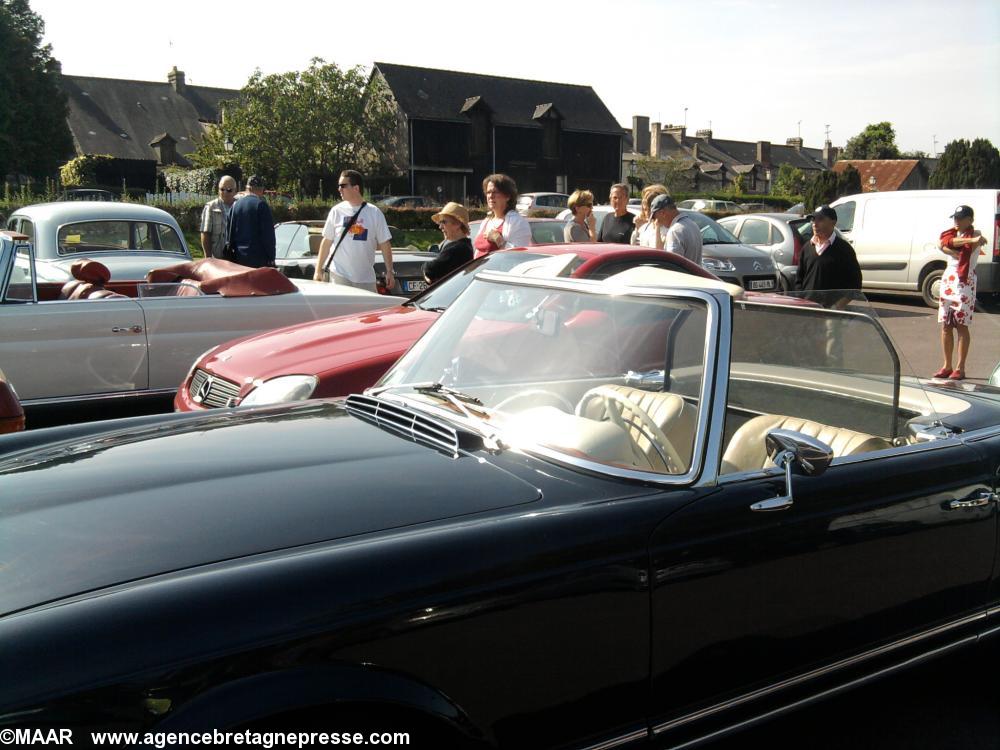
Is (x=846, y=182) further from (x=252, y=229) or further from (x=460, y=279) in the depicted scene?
(x=460, y=279)

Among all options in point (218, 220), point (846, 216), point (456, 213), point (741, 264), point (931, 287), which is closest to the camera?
point (456, 213)

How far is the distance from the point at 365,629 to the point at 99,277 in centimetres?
626

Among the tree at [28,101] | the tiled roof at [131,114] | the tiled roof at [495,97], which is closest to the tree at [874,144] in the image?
the tiled roof at [495,97]

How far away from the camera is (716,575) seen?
2109 mm

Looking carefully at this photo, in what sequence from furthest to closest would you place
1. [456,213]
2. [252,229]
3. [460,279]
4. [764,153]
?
[764,153]
[252,229]
[456,213]
[460,279]

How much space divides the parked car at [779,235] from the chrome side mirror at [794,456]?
11.6 metres

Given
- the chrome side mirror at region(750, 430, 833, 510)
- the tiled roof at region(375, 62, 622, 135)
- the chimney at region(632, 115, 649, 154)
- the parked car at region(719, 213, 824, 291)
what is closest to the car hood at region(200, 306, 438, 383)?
the chrome side mirror at region(750, 430, 833, 510)

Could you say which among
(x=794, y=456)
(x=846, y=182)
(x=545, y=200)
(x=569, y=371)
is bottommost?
(x=794, y=456)

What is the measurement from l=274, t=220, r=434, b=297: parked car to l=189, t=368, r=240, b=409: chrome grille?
181 inches

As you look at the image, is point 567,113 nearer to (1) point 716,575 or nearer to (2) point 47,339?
(2) point 47,339

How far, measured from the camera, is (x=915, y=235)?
14711 mm

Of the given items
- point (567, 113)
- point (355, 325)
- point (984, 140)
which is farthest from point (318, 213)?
point (984, 140)

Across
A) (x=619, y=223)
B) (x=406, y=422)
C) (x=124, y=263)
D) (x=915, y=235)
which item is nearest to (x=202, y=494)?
(x=406, y=422)

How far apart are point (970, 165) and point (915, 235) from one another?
40373 millimetres
